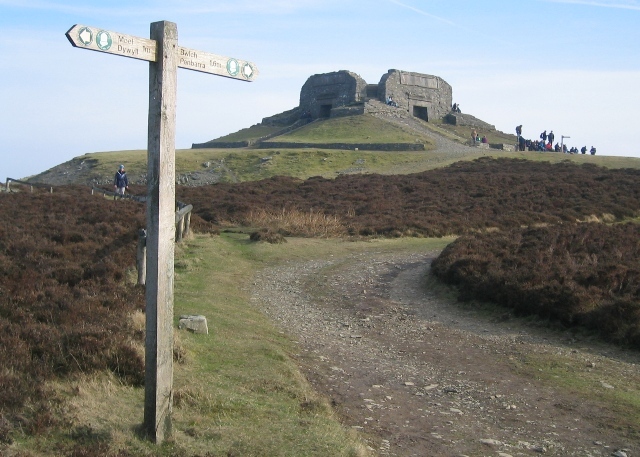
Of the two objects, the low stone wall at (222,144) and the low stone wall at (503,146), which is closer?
the low stone wall at (503,146)

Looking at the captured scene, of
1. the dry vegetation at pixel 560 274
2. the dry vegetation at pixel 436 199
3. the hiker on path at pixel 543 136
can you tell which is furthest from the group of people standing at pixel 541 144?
the dry vegetation at pixel 560 274

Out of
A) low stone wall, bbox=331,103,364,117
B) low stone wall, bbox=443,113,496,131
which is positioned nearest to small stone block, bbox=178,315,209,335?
low stone wall, bbox=331,103,364,117

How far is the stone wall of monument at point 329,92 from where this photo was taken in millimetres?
67438

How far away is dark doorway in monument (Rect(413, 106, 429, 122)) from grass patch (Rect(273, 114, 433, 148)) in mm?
10419

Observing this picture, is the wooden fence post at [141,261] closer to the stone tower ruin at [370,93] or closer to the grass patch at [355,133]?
the grass patch at [355,133]

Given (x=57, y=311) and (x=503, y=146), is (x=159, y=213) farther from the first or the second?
(x=503, y=146)

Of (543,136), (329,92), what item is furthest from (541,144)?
(329,92)

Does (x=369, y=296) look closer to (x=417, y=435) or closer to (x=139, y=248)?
(x=139, y=248)

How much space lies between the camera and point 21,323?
8.46 metres

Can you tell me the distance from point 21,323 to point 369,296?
7.80m

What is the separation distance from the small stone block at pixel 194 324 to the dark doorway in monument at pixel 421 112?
207 feet

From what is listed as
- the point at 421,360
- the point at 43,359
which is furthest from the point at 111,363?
the point at 421,360

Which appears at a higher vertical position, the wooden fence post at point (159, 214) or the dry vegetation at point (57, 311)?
the wooden fence post at point (159, 214)

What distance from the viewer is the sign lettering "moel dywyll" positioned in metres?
5.55
